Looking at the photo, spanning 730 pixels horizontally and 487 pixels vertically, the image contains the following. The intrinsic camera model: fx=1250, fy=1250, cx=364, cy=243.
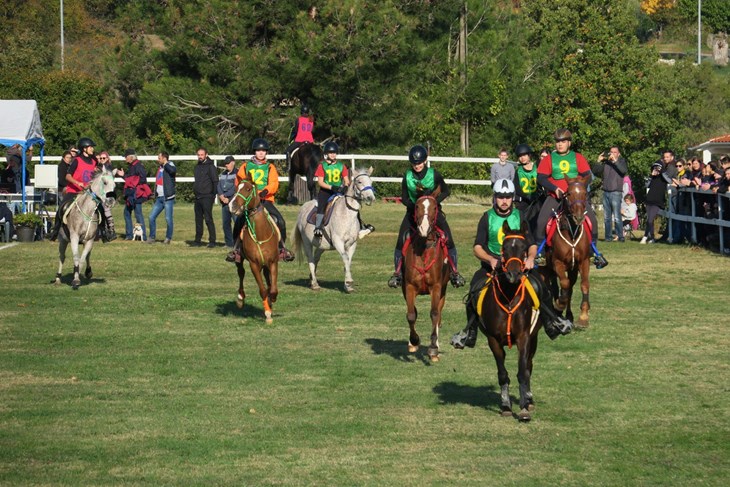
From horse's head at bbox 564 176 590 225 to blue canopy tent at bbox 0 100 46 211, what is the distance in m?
19.4

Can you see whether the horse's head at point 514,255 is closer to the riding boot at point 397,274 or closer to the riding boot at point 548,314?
the riding boot at point 548,314

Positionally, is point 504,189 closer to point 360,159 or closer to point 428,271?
point 428,271

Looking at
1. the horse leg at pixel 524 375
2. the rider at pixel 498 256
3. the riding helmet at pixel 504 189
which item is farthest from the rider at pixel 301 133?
the horse leg at pixel 524 375

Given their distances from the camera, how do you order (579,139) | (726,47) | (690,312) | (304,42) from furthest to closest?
(726,47)
(579,139)
(304,42)
(690,312)

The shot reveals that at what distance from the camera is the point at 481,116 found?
54.9 metres

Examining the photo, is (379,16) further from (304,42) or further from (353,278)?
(353,278)

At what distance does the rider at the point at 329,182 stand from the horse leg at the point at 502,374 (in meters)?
10.5

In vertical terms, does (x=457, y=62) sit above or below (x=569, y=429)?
above

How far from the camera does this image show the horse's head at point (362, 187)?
2306 cm

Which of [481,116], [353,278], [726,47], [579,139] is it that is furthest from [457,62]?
[726,47]

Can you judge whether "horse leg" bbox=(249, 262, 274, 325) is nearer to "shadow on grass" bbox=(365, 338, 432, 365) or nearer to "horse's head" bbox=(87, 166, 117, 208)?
"shadow on grass" bbox=(365, 338, 432, 365)

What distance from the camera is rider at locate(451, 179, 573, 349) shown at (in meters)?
13.1

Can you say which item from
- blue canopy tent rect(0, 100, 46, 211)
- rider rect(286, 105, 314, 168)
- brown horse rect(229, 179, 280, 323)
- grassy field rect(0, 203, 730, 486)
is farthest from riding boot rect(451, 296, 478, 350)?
blue canopy tent rect(0, 100, 46, 211)

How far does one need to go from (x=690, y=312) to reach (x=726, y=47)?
95.4 metres
